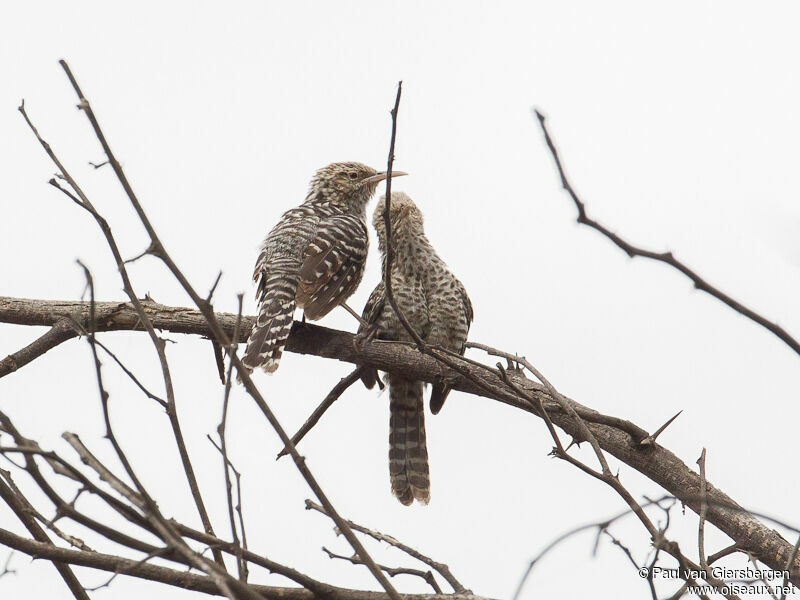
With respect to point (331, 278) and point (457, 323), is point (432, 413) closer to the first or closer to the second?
point (457, 323)

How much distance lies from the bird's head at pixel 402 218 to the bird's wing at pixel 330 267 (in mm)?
303

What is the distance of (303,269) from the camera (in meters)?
5.39

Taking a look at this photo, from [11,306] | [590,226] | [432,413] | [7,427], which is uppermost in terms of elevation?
[432,413]

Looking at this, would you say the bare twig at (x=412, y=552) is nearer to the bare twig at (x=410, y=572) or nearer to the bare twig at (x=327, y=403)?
the bare twig at (x=410, y=572)

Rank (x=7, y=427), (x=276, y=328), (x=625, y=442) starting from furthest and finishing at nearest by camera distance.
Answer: (x=276, y=328), (x=625, y=442), (x=7, y=427)

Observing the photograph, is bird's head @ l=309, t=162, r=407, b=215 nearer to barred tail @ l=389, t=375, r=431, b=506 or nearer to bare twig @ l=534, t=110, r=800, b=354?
barred tail @ l=389, t=375, r=431, b=506

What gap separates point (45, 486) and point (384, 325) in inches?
150

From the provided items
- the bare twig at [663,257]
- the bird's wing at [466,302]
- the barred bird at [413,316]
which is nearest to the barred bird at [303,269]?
the barred bird at [413,316]

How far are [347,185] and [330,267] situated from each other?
4.39 feet

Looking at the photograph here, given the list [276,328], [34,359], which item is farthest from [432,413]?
[34,359]

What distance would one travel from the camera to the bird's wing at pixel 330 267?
529 cm

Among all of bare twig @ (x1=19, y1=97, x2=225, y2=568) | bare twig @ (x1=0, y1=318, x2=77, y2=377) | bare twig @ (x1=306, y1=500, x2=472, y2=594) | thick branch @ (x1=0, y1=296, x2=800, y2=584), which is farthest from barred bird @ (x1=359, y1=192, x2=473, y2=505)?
bare twig @ (x1=19, y1=97, x2=225, y2=568)

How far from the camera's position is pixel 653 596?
2.24m

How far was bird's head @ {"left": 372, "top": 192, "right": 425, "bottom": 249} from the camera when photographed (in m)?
6.25
